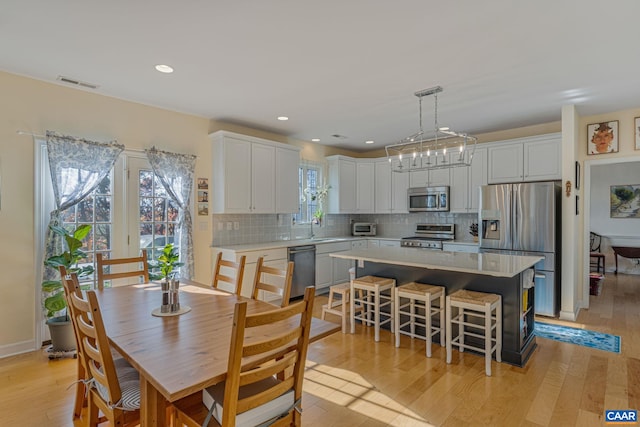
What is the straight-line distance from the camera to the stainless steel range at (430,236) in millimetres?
5367

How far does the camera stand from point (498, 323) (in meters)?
2.94

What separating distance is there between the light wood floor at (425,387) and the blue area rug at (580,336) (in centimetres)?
12

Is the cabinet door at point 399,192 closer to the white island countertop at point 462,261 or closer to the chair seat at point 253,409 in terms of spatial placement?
the white island countertop at point 462,261

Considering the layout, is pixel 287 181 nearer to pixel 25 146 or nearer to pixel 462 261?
pixel 462 261

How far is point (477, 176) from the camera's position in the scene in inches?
205

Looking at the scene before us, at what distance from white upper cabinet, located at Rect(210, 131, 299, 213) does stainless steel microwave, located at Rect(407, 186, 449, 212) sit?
2145 mm

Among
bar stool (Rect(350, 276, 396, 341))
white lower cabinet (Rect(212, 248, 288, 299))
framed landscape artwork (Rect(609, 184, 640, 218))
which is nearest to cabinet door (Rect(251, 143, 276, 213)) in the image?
white lower cabinet (Rect(212, 248, 288, 299))

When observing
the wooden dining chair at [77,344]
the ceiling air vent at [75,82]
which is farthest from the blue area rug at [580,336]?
the ceiling air vent at [75,82]

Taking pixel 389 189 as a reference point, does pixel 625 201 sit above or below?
below

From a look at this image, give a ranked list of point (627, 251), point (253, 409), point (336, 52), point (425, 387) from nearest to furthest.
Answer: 1. point (253, 409)
2. point (425, 387)
3. point (336, 52)
4. point (627, 251)

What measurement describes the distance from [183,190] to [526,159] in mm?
4740

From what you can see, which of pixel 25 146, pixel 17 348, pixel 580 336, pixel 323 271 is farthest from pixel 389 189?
pixel 17 348

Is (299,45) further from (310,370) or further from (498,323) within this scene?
(498,323)

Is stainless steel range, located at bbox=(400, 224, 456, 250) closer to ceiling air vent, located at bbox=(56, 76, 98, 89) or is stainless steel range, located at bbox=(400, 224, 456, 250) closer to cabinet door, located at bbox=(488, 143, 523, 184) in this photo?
cabinet door, located at bbox=(488, 143, 523, 184)
